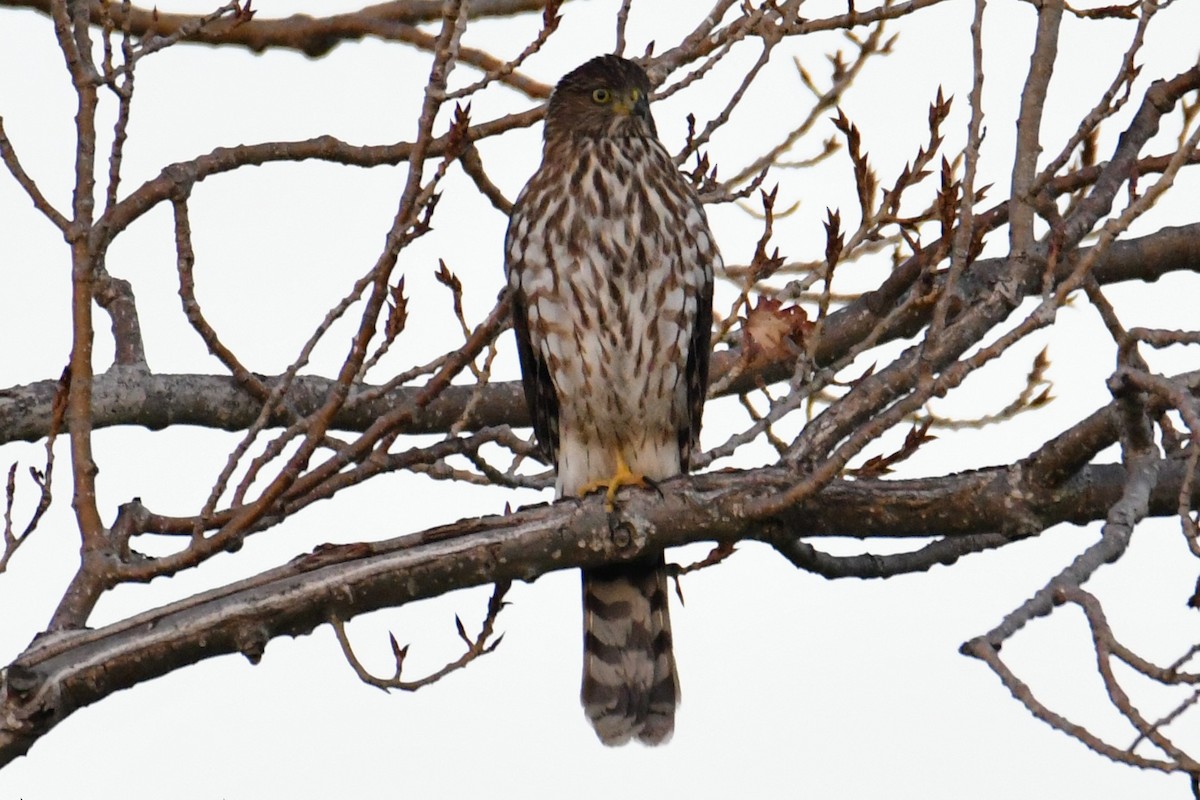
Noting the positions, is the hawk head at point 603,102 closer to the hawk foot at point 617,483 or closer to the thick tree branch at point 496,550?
the hawk foot at point 617,483

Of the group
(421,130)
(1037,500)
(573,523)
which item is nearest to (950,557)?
(1037,500)

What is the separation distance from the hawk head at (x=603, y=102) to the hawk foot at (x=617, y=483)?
101 centimetres

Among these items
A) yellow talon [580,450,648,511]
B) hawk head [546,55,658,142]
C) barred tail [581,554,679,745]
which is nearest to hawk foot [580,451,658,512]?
yellow talon [580,450,648,511]

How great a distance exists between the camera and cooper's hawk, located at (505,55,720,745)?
4848 mm

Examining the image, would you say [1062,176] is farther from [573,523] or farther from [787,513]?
[573,523]

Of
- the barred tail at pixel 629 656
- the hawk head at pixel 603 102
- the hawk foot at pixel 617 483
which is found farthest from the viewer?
the hawk head at pixel 603 102

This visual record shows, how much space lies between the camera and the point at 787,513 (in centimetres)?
369

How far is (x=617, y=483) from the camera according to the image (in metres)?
4.34

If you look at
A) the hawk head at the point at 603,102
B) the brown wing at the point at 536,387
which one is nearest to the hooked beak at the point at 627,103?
the hawk head at the point at 603,102

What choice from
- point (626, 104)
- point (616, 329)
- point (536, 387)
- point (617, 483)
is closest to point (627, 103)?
point (626, 104)

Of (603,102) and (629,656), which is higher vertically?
(603,102)

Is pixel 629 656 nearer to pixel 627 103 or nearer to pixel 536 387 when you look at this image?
pixel 536 387

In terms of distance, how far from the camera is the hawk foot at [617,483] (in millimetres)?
3696

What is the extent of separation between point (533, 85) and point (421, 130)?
2806 mm
